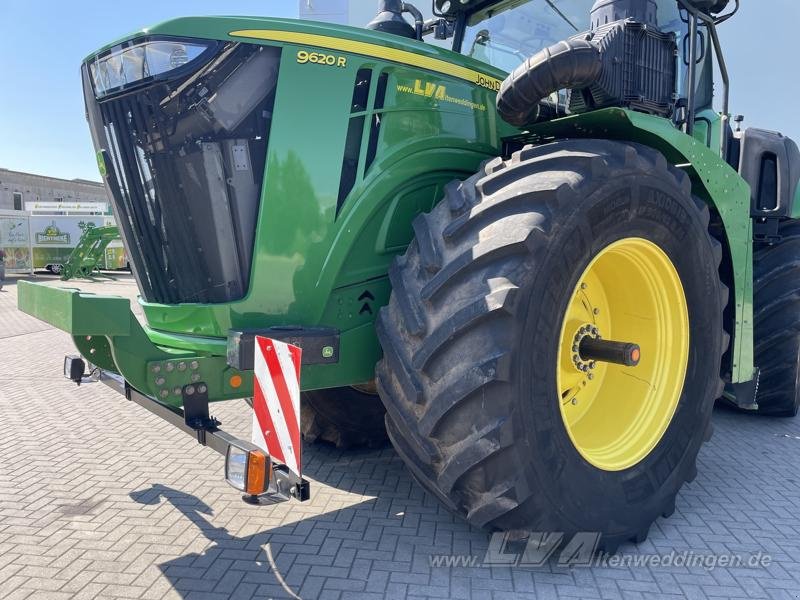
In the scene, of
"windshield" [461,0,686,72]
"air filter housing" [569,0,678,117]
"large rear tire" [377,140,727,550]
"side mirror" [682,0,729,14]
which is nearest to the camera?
"large rear tire" [377,140,727,550]

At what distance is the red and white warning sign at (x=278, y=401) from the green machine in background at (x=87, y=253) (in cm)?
1893

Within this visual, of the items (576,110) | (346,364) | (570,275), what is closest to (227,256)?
(346,364)

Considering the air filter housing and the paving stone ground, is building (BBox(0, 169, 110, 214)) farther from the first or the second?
the air filter housing

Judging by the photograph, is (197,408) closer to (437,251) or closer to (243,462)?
(243,462)

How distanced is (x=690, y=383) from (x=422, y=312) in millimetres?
1546

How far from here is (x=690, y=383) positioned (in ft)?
10.0

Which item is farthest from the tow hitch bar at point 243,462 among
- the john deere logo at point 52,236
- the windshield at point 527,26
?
the john deere logo at point 52,236

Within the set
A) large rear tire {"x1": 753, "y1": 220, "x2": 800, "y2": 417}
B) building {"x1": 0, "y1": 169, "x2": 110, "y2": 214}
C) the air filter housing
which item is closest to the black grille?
the air filter housing

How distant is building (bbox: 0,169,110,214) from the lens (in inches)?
1463

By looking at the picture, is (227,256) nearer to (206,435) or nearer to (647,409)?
(206,435)

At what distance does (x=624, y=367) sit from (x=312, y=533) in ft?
5.76

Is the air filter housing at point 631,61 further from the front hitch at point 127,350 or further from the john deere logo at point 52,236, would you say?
the john deere logo at point 52,236

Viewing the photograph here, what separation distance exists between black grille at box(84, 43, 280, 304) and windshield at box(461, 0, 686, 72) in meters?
1.91

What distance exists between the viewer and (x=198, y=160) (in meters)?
2.57
